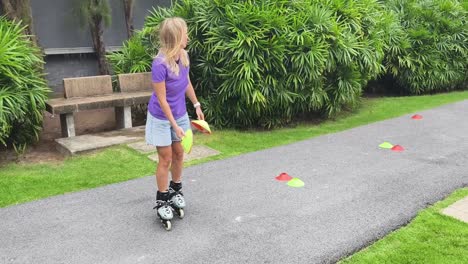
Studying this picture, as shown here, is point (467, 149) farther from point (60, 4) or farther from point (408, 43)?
point (60, 4)

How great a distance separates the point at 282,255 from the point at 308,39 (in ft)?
13.4

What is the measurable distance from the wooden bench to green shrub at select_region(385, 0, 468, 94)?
5.51m

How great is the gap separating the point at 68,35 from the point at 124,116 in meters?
4.26

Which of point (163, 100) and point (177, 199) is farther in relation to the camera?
point (177, 199)

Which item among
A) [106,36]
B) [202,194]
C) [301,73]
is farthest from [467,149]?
[106,36]

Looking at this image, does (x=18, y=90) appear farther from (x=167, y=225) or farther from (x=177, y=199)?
(x=167, y=225)

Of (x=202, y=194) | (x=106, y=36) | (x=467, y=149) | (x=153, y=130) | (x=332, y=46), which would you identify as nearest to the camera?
(x=153, y=130)

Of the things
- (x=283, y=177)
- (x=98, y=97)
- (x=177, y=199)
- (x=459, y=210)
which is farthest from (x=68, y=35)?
(x=459, y=210)

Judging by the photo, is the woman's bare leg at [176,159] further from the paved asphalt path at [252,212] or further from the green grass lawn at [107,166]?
the green grass lawn at [107,166]

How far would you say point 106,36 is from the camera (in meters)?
10.3

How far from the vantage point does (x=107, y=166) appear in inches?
197

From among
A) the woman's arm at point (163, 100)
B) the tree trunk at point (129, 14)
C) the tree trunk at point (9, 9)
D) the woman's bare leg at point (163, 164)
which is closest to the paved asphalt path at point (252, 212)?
the woman's bare leg at point (163, 164)

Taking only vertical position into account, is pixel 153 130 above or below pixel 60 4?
below

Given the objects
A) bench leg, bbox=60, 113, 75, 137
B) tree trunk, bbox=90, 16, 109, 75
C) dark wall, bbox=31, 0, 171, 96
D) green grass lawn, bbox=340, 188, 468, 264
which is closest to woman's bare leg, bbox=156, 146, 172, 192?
green grass lawn, bbox=340, 188, 468, 264
